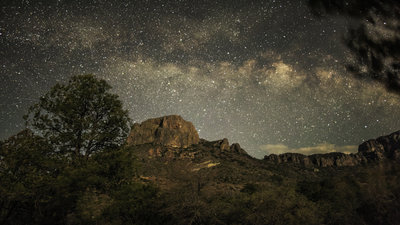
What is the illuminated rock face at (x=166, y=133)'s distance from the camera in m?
136

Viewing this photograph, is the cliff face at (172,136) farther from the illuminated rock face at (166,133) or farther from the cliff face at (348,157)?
the cliff face at (348,157)

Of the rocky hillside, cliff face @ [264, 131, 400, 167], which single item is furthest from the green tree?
cliff face @ [264, 131, 400, 167]

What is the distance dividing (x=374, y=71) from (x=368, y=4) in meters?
1.74

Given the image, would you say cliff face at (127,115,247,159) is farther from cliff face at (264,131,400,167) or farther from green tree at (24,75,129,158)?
green tree at (24,75,129,158)

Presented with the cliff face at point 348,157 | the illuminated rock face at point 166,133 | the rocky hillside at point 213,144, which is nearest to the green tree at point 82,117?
the rocky hillside at point 213,144

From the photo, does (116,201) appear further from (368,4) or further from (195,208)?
(368,4)

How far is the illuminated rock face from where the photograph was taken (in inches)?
5353

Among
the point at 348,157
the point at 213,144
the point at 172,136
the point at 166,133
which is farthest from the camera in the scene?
the point at 348,157

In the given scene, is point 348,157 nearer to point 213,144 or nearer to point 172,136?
point 213,144

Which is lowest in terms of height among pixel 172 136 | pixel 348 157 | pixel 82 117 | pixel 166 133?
pixel 348 157

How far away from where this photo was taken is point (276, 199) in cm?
1468

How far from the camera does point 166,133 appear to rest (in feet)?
460

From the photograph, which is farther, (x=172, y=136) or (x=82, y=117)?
(x=172, y=136)

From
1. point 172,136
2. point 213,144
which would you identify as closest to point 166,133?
point 172,136
